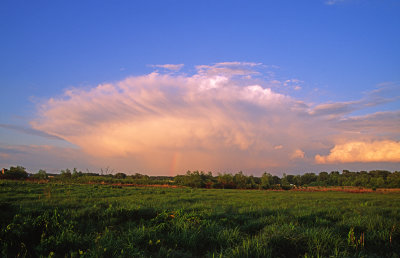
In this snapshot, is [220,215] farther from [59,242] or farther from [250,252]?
[59,242]

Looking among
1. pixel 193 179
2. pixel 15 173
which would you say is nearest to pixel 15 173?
pixel 15 173

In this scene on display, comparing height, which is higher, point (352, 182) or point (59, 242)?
point (59, 242)

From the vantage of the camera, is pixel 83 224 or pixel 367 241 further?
pixel 83 224

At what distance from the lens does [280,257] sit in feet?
14.9

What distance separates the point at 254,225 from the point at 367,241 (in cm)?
283

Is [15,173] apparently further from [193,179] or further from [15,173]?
[193,179]

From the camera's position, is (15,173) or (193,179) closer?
(15,173)

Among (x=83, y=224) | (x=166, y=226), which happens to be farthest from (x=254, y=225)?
(x=83, y=224)

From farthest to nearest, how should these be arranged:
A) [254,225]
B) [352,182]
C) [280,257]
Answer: [352,182] < [254,225] < [280,257]

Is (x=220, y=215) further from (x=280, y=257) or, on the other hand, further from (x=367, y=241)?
(x=367, y=241)

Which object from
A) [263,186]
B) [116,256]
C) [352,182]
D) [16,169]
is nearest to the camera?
[116,256]

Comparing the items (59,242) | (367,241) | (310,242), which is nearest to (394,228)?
(367,241)

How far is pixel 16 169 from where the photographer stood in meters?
48.1

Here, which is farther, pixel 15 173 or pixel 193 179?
pixel 193 179
